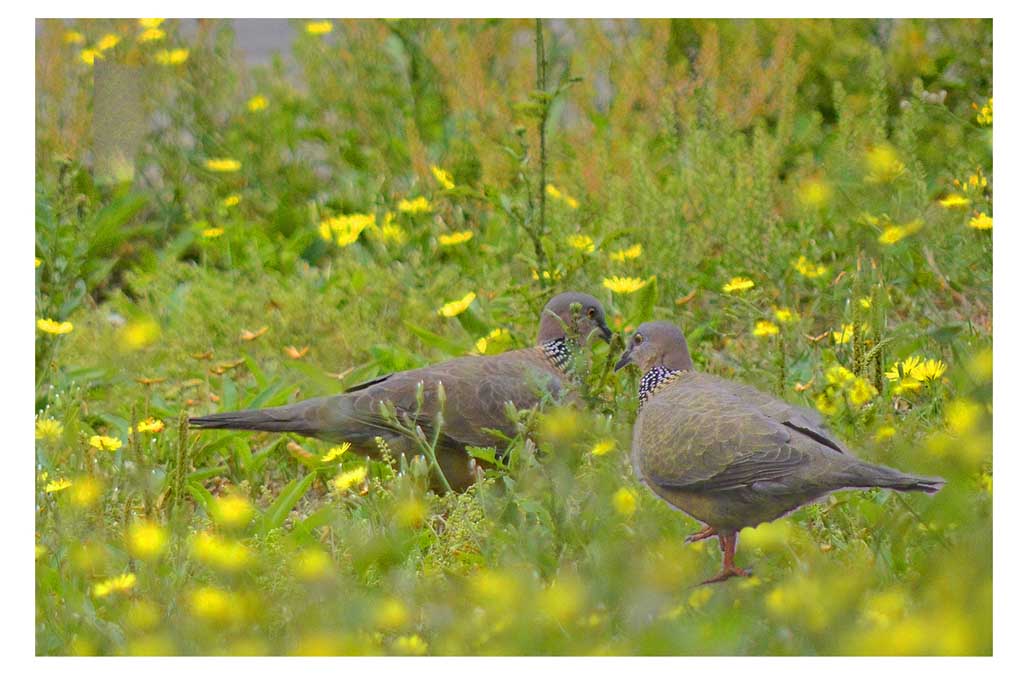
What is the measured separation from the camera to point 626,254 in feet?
14.6

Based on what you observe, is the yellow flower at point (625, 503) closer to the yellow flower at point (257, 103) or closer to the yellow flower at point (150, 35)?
the yellow flower at point (150, 35)

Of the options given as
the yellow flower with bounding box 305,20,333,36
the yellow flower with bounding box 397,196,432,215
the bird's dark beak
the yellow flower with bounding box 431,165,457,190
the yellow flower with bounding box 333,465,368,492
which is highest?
the yellow flower with bounding box 305,20,333,36

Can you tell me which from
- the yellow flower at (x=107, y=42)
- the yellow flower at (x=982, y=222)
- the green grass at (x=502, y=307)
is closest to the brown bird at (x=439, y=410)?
the green grass at (x=502, y=307)

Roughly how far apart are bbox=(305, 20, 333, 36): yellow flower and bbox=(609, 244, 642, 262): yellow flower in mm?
1545

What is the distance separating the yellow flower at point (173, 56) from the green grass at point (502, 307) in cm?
4

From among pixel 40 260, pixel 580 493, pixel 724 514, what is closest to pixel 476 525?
pixel 580 493

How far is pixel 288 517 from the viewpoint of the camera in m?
3.78

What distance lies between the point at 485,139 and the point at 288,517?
5.81 feet

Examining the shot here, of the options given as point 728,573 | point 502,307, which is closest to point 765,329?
point 728,573

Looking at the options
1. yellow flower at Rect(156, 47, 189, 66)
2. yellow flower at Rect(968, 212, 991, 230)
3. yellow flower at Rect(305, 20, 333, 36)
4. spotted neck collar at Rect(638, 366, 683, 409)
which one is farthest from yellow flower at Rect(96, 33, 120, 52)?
yellow flower at Rect(968, 212, 991, 230)

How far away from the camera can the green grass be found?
9.34 feet

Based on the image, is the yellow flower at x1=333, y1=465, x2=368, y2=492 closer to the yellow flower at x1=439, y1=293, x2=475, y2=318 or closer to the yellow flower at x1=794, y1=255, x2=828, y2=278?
the yellow flower at x1=439, y1=293, x2=475, y2=318

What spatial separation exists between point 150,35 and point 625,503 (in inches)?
105

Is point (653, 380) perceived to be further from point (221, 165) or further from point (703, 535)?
point (221, 165)
